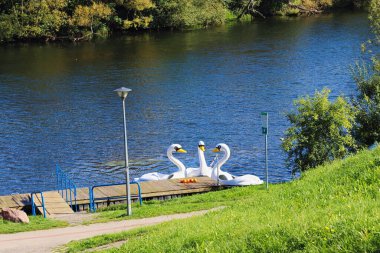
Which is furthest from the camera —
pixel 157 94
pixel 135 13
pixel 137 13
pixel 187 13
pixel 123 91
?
pixel 137 13

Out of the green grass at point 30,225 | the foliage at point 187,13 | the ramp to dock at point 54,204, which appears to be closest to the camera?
the green grass at point 30,225

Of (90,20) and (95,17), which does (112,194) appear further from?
(95,17)

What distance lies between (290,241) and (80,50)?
66.6 m

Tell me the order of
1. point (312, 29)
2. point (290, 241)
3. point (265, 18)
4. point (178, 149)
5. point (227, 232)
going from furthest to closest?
point (265, 18) → point (312, 29) → point (178, 149) → point (227, 232) → point (290, 241)

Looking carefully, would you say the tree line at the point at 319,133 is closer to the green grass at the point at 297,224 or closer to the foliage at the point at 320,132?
the foliage at the point at 320,132

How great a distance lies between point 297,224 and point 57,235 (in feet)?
33.3

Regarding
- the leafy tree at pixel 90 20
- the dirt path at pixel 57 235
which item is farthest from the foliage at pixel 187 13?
the dirt path at pixel 57 235

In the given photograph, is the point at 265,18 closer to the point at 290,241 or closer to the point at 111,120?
the point at 111,120

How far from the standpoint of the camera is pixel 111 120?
4603 cm

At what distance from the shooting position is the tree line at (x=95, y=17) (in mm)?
82438

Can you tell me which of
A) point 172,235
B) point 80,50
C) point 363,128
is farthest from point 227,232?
point 80,50

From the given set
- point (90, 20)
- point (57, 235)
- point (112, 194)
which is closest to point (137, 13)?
point (90, 20)

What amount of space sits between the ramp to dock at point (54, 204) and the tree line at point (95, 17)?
186 feet

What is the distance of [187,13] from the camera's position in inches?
3442
